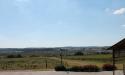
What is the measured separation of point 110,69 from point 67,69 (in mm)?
4432

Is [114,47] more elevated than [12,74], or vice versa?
[114,47]

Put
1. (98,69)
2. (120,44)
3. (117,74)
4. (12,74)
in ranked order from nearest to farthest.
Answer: (120,44), (117,74), (12,74), (98,69)

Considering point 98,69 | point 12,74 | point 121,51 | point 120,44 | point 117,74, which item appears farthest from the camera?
point 98,69

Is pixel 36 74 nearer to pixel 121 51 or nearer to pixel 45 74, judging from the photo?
pixel 45 74

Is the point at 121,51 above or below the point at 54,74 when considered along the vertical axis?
above

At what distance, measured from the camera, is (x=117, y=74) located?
31.8 metres

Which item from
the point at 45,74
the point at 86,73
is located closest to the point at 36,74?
the point at 45,74

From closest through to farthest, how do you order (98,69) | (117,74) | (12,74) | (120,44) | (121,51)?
(120,44)
(121,51)
(117,74)
(12,74)
(98,69)

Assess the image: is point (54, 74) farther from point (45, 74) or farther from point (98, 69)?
point (98, 69)

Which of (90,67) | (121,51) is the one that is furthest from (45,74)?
(121,51)

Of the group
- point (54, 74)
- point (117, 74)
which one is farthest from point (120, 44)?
point (54, 74)

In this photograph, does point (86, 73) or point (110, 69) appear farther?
point (110, 69)

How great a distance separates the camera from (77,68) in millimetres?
36844

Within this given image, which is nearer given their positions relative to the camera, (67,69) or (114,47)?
(114,47)
